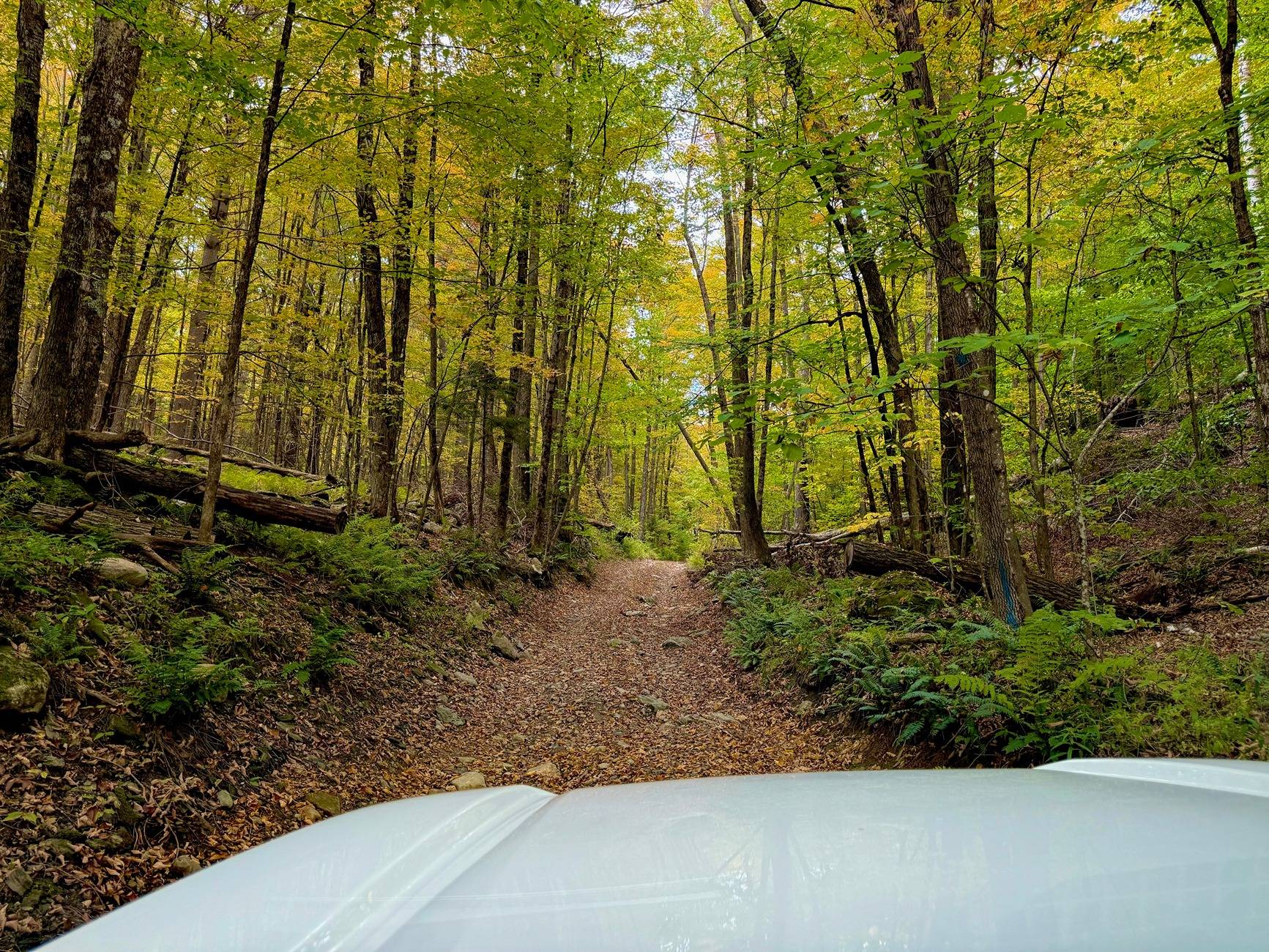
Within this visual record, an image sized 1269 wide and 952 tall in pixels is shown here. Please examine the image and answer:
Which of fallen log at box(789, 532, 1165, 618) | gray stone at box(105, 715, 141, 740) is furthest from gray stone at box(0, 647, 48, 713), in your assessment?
fallen log at box(789, 532, 1165, 618)

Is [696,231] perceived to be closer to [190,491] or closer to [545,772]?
[190,491]

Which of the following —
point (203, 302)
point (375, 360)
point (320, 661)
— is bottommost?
point (320, 661)

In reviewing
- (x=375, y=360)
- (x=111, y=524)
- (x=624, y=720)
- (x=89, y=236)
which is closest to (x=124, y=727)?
(x=111, y=524)

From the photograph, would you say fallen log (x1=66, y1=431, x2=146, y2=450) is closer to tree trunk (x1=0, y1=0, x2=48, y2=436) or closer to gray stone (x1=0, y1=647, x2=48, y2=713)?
tree trunk (x1=0, y1=0, x2=48, y2=436)

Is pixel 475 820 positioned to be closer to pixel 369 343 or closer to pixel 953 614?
pixel 953 614

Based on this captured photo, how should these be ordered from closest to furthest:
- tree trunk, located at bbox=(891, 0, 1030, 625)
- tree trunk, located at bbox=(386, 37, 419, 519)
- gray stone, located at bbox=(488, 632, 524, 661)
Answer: tree trunk, located at bbox=(891, 0, 1030, 625) < tree trunk, located at bbox=(386, 37, 419, 519) < gray stone, located at bbox=(488, 632, 524, 661)

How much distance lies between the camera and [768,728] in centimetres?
552

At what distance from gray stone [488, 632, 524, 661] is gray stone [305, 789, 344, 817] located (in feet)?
13.4

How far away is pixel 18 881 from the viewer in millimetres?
2270

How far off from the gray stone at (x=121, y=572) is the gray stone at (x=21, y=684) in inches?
41.5

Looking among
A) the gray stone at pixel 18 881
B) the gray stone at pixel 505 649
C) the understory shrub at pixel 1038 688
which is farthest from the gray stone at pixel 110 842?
the gray stone at pixel 505 649

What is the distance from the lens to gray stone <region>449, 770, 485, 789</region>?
14.3 ft

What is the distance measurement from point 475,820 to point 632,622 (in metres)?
9.67

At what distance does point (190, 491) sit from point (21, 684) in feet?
10.7
